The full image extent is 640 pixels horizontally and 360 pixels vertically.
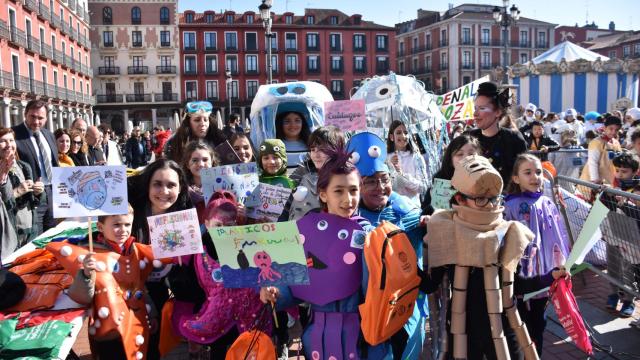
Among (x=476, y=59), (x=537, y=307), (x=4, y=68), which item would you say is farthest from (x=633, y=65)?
(x=476, y=59)

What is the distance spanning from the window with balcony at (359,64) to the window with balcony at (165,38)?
62.9ft

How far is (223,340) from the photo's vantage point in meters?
3.06

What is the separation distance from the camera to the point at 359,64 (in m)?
54.0

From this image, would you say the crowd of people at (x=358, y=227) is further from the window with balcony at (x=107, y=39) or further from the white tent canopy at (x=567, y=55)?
the window with balcony at (x=107, y=39)

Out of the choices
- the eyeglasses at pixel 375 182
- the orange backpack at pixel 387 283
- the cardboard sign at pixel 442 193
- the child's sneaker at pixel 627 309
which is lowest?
the child's sneaker at pixel 627 309

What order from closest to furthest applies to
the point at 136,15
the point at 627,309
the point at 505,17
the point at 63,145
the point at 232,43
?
the point at 627,309, the point at 63,145, the point at 505,17, the point at 136,15, the point at 232,43

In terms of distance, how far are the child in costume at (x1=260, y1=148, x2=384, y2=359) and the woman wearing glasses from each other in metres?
2.55

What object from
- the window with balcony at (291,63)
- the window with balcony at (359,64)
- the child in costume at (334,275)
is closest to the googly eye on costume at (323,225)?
the child in costume at (334,275)

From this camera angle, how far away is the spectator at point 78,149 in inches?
276

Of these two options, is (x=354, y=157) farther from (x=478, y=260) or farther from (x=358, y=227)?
(x=478, y=260)

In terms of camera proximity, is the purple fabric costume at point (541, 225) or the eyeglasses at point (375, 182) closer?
the eyeglasses at point (375, 182)

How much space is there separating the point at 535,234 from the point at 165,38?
5159cm

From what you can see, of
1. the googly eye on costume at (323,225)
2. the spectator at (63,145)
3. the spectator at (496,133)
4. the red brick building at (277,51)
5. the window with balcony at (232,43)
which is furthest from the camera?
the window with balcony at (232,43)

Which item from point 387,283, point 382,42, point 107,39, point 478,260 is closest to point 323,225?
point 387,283
